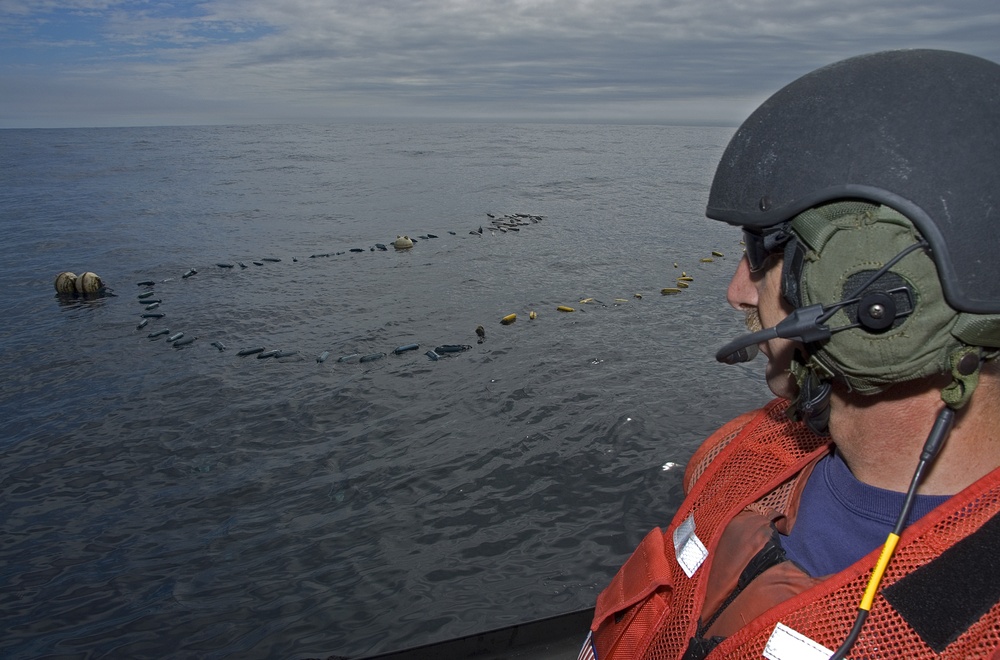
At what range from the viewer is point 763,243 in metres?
2.10

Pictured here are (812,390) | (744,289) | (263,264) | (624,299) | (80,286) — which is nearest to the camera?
(812,390)

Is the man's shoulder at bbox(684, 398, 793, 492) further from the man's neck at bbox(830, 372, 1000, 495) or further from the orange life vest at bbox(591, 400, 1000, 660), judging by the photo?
the man's neck at bbox(830, 372, 1000, 495)

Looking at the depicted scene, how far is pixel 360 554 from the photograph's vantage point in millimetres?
7168

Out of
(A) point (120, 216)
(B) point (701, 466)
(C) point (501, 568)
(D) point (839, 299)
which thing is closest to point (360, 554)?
(C) point (501, 568)

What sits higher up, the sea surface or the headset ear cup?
the headset ear cup

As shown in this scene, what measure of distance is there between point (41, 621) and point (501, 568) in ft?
13.0

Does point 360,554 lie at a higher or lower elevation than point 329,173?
lower

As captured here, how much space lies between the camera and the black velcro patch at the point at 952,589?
1649 mm

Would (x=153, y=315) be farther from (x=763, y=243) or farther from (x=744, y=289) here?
(x=763, y=243)

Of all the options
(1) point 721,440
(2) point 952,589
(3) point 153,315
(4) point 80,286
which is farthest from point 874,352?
(4) point 80,286

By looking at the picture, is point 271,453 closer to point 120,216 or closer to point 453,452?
point 453,452

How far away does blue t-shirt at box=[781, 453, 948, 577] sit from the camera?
2.00 meters

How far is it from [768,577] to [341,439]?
7868 mm

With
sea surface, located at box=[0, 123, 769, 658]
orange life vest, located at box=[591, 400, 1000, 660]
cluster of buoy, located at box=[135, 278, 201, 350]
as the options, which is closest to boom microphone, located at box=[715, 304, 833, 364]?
orange life vest, located at box=[591, 400, 1000, 660]
